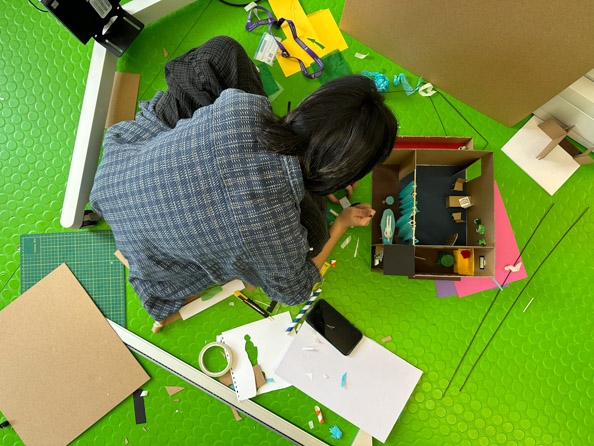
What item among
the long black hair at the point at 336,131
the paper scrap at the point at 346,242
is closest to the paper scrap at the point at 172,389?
the paper scrap at the point at 346,242

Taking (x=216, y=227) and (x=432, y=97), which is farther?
(x=432, y=97)

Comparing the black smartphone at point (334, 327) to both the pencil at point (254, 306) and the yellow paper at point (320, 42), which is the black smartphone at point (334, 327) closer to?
the pencil at point (254, 306)

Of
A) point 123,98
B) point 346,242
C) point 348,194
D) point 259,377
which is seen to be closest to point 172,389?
point 259,377

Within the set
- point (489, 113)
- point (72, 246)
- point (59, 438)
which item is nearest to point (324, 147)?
point (489, 113)

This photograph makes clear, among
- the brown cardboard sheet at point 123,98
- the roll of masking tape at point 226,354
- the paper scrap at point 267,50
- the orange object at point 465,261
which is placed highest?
the brown cardboard sheet at point 123,98

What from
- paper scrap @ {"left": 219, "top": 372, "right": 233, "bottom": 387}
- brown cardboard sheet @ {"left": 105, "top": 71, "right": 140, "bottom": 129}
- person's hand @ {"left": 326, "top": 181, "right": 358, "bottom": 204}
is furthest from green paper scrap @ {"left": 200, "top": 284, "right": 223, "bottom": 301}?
brown cardboard sheet @ {"left": 105, "top": 71, "right": 140, "bottom": 129}

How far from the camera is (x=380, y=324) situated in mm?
1083

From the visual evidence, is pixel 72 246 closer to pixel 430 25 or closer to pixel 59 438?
pixel 59 438

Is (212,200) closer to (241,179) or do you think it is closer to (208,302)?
(241,179)

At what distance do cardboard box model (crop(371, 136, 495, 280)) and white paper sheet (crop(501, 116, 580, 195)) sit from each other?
0.14 meters

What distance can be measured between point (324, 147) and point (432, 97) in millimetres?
712

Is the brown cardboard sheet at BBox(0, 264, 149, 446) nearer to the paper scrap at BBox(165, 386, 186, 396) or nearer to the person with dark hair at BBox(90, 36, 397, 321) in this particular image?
the paper scrap at BBox(165, 386, 186, 396)

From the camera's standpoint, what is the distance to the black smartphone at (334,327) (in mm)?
1050

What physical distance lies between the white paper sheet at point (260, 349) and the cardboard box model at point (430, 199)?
13.3 inches
